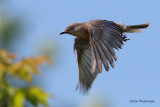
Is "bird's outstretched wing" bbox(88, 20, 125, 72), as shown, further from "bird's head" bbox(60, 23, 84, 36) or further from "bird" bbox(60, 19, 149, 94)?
"bird's head" bbox(60, 23, 84, 36)

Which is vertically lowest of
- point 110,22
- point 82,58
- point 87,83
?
point 87,83

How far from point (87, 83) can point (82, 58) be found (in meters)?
0.57

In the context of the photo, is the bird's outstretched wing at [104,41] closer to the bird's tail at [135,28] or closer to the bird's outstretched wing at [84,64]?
the bird's outstretched wing at [84,64]

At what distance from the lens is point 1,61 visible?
345 centimetres

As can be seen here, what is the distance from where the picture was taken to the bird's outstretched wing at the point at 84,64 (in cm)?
603

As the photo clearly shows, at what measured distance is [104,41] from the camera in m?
4.75

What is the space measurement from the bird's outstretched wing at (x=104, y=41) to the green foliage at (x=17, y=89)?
32.5 inches

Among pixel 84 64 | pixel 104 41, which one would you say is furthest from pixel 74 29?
pixel 104 41

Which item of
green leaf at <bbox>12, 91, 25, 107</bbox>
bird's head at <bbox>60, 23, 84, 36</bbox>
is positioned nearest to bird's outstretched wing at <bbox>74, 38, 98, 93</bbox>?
bird's head at <bbox>60, 23, 84, 36</bbox>

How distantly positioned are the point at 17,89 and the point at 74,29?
2.73m

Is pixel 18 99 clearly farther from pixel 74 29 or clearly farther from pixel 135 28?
pixel 135 28

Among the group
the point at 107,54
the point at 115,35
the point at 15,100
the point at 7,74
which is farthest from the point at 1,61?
the point at 115,35

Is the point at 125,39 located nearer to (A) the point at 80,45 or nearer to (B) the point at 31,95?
(A) the point at 80,45

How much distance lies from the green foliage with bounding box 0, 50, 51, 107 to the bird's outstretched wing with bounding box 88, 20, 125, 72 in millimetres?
826
